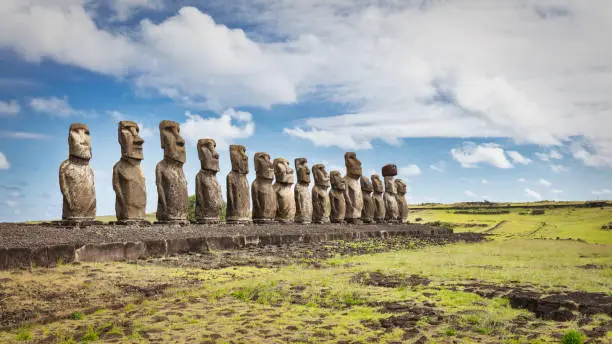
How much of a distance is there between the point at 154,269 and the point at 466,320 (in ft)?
14.8

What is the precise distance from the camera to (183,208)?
13203mm

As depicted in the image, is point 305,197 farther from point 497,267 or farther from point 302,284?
point 302,284

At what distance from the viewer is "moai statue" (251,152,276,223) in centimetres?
1692

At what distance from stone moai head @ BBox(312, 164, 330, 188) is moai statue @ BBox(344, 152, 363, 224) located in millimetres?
2108

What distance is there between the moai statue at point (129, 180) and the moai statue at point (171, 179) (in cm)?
78

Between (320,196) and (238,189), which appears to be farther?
(320,196)

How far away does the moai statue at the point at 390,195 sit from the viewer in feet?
88.6

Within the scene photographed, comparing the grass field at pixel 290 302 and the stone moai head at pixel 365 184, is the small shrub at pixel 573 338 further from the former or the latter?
the stone moai head at pixel 365 184

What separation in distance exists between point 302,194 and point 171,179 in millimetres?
7295

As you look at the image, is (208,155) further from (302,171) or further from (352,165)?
(352,165)

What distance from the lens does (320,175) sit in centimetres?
2112

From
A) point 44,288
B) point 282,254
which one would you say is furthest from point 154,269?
point 282,254

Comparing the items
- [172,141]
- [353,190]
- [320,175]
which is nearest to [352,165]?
[353,190]

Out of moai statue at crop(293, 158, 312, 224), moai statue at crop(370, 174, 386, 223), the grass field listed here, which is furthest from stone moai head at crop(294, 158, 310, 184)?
the grass field
